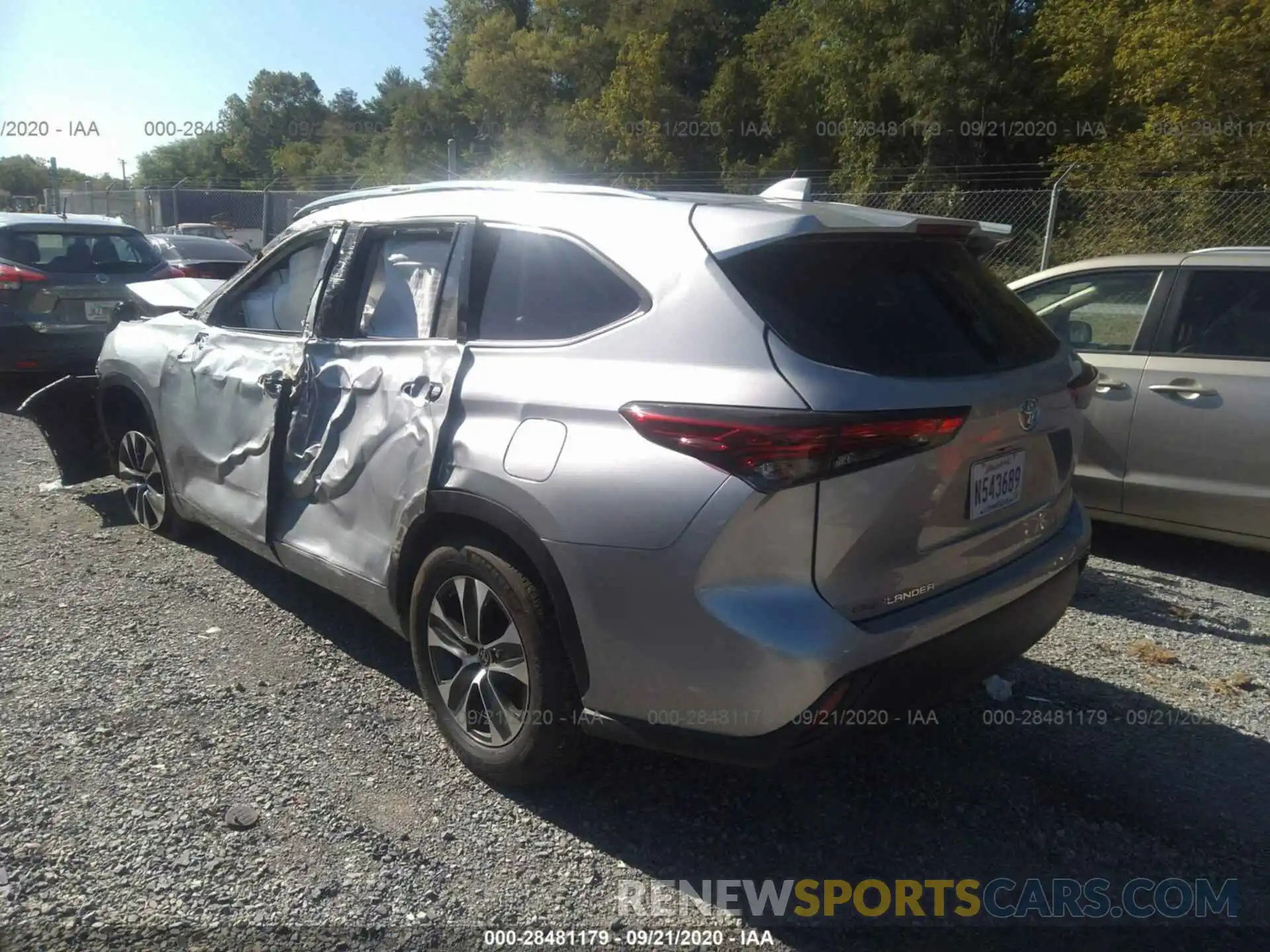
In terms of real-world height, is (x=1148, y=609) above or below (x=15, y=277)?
below

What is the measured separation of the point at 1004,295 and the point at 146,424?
4133 millimetres

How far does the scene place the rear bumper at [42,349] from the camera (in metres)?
8.49

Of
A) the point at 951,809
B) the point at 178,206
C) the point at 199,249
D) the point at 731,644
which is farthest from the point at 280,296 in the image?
the point at 178,206

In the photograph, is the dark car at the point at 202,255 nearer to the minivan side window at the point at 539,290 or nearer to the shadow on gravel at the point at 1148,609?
the minivan side window at the point at 539,290

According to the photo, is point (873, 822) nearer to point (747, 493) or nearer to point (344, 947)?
point (747, 493)

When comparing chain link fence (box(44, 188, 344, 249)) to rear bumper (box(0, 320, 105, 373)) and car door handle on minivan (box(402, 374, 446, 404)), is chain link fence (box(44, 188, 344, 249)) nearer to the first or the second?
rear bumper (box(0, 320, 105, 373))

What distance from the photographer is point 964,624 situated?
2.74 meters

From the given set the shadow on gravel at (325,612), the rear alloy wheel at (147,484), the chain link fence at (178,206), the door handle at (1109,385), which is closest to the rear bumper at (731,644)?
the shadow on gravel at (325,612)

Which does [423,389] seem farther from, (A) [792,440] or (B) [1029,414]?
(B) [1029,414]

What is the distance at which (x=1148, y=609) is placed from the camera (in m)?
4.70

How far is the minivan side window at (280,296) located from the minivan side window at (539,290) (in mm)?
1017

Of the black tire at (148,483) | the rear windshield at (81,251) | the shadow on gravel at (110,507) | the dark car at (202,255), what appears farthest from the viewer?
the dark car at (202,255)

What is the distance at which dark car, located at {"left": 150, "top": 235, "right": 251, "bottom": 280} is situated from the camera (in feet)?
37.4

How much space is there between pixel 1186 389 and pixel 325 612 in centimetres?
426
